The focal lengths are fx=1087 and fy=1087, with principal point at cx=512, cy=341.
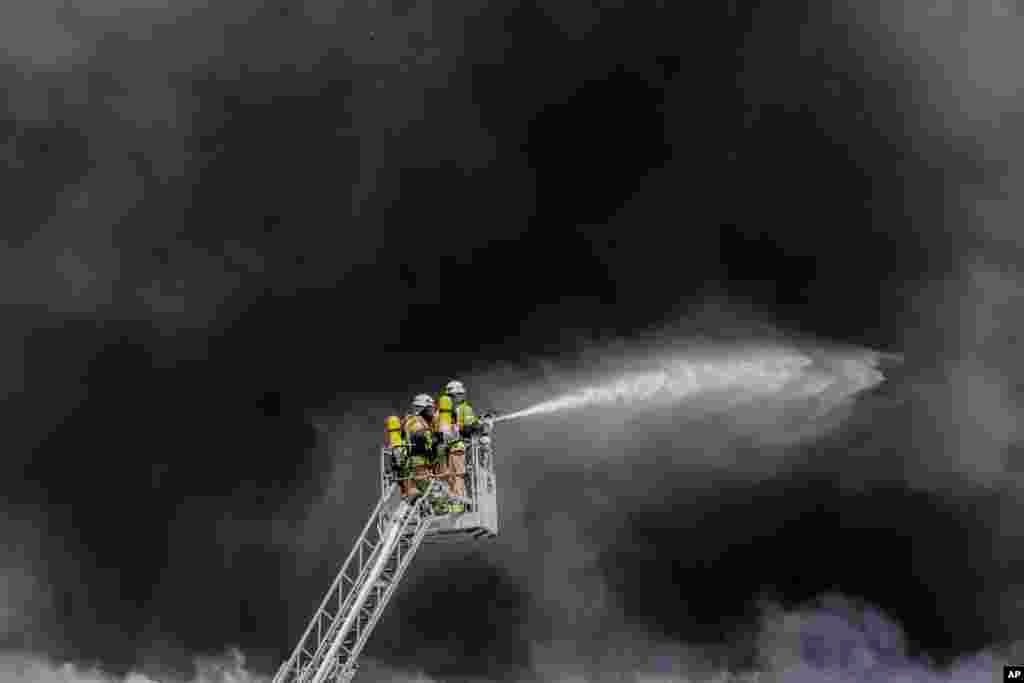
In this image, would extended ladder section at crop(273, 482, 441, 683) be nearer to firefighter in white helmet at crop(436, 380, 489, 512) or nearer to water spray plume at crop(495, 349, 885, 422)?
firefighter in white helmet at crop(436, 380, 489, 512)

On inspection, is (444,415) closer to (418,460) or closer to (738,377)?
(418,460)

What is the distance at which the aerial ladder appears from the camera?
25375mm

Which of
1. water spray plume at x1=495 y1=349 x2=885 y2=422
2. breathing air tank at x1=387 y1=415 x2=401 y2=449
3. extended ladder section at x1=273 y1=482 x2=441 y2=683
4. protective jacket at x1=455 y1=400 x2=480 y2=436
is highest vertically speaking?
water spray plume at x1=495 y1=349 x2=885 y2=422

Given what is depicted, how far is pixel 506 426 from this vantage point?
44219 mm

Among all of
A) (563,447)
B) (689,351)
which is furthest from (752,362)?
(563,447)

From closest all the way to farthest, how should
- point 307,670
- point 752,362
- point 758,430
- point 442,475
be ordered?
point 307,670
point 442,475
point 752,362
point 758,430

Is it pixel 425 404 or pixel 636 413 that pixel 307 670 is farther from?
pixel 636 413

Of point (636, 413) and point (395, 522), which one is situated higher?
point (636, 413)

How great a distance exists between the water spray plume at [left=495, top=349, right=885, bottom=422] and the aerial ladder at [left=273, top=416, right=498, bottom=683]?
8.71 metres

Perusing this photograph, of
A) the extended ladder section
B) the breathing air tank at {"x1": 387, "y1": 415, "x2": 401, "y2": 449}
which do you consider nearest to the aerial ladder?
the extended ladder section

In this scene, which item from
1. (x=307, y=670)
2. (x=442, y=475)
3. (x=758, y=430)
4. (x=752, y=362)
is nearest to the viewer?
(x=307, y=670)

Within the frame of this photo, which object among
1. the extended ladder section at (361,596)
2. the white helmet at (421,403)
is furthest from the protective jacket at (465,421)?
the extended ladder section at (361,596)

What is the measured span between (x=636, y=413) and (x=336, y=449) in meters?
12.5

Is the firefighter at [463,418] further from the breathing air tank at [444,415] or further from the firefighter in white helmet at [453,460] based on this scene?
the breathing air tank at [444,415]
